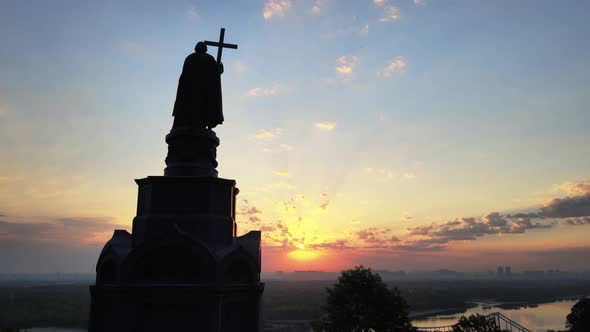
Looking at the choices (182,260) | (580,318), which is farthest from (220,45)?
(580,318)

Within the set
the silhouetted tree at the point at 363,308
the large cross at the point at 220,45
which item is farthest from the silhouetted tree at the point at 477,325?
the large cross at the point at 220,45

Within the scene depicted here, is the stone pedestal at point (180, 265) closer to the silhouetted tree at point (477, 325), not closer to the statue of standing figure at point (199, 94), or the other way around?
the statue of standing figure at point (199, 94)

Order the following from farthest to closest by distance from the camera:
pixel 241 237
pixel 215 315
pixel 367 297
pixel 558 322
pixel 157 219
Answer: pixel 558 322 → pixel 367 297 → pixel 241 237 → pixel 157 219 → pixel 215 315

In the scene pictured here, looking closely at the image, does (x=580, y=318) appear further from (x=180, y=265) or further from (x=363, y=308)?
(x=180, y=265)

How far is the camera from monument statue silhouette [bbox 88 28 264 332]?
26.9 ft

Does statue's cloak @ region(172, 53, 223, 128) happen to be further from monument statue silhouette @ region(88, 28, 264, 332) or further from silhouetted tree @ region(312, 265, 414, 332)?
silhouetted tree @ region(312, 265, 414, 332)

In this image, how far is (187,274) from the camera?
8484 mm

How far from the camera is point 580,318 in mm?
38781

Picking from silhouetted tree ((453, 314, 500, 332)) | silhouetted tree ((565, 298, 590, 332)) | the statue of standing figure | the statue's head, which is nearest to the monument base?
the statue of standing figure

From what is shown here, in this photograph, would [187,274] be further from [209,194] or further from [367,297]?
[367,297]

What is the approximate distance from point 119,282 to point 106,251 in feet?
3.12

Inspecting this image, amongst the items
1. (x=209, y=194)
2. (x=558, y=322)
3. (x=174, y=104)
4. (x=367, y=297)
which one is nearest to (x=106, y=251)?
(x=209, y=194)

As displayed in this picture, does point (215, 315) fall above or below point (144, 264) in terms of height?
below

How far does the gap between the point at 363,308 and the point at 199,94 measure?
19866 millimetres
